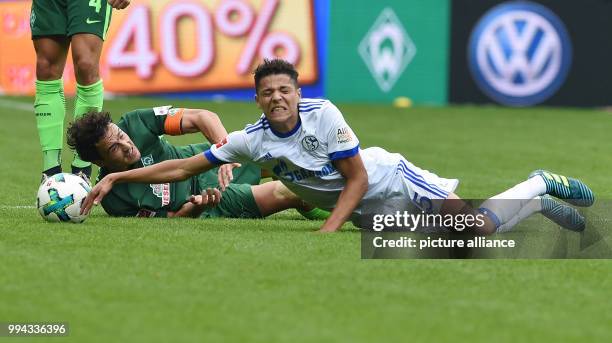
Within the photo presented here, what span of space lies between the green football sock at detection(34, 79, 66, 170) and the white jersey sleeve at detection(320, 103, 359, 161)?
6.81 feet

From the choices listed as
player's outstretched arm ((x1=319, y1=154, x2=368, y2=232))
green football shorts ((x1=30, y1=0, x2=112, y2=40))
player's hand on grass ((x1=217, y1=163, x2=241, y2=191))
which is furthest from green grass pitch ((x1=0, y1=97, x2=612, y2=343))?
green football shorts ((x1=30, y1=0, x2=112, y2=40))

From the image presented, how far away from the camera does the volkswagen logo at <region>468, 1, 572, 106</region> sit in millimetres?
18203

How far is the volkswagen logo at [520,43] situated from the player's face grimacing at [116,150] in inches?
465

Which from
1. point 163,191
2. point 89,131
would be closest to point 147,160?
point 163,191

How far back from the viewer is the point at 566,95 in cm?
1873

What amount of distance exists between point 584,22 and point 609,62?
709 mm

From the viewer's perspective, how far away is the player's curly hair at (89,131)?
6.90 metres

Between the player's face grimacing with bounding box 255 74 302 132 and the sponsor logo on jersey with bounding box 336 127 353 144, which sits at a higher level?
the player's face grimacing with bounding box 255 74 302 132

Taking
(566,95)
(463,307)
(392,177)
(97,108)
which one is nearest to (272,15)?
(566,95)

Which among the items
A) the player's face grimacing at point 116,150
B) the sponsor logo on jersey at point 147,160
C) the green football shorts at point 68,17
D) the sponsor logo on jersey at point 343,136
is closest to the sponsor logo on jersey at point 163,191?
the sponsor logo on jersey at point 147,160

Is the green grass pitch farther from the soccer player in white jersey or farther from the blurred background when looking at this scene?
the blurred background

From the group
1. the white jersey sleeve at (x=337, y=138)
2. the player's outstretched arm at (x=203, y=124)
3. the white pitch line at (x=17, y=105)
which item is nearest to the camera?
the white jersey sleeve at (x=337, y=138)

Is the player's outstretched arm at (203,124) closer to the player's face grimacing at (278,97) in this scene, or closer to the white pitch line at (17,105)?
the player's face grimacing at (278,97)

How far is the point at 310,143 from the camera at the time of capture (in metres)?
6.45
